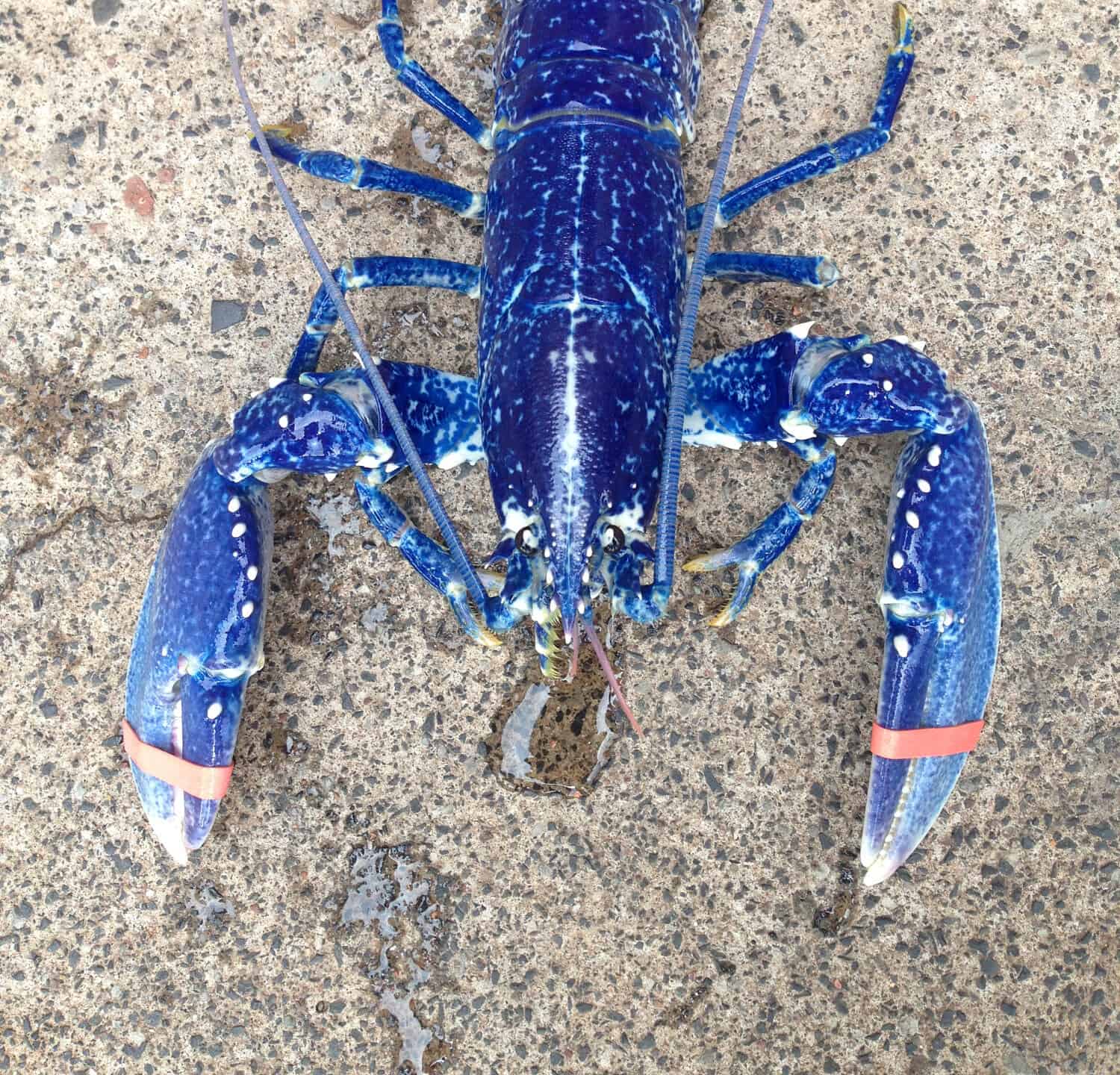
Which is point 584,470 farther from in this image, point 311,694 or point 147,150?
point 147,150

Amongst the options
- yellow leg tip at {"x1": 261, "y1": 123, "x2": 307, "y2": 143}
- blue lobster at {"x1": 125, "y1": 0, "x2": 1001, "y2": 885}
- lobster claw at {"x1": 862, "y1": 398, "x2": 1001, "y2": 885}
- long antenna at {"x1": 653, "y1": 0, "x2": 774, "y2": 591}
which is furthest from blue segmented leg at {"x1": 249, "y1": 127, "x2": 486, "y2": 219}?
lobster claw at {"x1": 862, "y1": 398, "x2": 1001, "y2": 885}

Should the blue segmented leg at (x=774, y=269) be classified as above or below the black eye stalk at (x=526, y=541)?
above

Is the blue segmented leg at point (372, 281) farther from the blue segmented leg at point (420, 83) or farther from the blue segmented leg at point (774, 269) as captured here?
the blue segmented leg at point (774, 269)

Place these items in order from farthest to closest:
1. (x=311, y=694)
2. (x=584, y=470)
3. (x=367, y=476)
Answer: (x=311, y=694)
(x=367, y=476)
(x=584, y=470)

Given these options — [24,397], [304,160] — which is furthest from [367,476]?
[24,397]

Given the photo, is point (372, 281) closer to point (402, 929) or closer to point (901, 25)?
point (901, 25)

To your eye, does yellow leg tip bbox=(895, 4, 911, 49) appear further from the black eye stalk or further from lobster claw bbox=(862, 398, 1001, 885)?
the black eye stalk

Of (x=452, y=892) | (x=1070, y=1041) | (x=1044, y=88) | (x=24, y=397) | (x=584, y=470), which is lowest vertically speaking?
(x=1070, y=1041)

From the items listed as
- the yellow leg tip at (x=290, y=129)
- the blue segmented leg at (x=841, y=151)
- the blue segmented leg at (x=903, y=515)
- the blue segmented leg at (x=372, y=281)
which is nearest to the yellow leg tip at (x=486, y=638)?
the blue segmented leg at (x=903, y=515)

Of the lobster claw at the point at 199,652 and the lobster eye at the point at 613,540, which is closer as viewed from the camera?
the lobster eye at the point at 613,540
